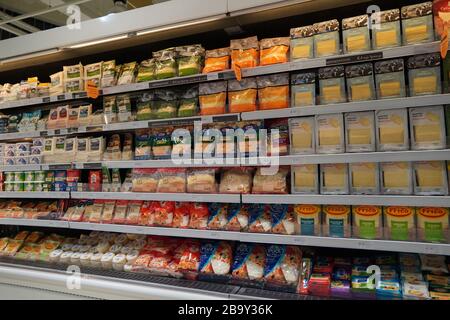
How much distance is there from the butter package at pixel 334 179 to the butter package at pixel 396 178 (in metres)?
0.19

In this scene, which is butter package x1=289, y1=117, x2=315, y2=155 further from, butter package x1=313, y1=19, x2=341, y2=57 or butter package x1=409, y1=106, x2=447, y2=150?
butter package x1=409, y1=106, x2=447, y2=150

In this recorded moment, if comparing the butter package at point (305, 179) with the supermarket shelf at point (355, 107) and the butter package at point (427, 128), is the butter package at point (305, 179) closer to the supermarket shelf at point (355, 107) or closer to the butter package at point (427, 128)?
the supermarket shelf at point (355, 107)

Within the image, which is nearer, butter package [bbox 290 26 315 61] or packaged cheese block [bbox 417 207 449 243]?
packaged cheese block [bbox 417 207 449 243]

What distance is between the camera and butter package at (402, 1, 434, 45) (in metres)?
1.48

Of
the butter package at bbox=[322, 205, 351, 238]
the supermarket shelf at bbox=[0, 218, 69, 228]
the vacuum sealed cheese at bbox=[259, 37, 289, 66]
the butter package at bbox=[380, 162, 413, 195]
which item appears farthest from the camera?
the supermarket shelf at bbox=[0, 218, 69, 228]

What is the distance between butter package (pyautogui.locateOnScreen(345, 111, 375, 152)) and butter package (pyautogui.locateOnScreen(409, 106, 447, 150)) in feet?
0.62

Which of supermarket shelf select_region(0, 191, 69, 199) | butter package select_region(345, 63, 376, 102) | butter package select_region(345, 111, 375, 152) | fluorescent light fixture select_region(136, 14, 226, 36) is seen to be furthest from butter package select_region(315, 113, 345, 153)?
supermarket shelf select_region(0, 191, 69, 199)

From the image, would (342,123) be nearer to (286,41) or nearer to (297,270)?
(286,41)

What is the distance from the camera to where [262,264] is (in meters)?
1.83

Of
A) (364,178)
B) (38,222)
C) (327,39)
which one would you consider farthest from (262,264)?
(38,222)

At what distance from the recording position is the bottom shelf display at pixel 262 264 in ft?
5.07

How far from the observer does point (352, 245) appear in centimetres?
154

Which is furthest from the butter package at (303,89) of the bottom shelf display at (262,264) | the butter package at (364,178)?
the bottom shelf display at (262,264)

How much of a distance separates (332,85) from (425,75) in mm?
443
